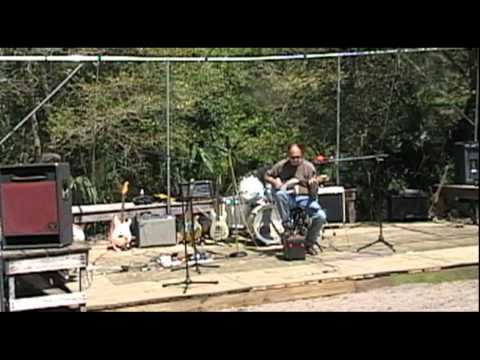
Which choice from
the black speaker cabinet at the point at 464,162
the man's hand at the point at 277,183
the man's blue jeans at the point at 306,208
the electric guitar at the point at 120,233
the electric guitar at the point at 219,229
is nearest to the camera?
the black speaker cabinet at the point at 464,162

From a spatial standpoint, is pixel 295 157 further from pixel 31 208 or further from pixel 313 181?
pixel 31 208

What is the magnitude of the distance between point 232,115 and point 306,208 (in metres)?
2.44

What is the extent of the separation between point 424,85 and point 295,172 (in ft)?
9.55

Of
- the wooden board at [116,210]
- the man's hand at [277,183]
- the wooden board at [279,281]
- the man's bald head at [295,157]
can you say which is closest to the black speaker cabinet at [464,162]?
the wooden board at [279,281]

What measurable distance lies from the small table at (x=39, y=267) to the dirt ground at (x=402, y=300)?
1120 mm

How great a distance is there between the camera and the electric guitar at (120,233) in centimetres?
714

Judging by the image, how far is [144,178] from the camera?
816 cm

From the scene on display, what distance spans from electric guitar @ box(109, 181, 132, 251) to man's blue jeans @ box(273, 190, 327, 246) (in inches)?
60.6

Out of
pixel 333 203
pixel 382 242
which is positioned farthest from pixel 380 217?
pixel 382 242

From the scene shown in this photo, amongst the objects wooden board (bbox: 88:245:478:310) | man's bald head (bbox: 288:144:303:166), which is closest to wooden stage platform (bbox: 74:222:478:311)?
wooden board (bbox: 88:245:478:310)

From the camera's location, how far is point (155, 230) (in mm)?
7227

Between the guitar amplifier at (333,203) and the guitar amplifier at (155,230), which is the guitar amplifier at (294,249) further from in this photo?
the guitar amplifier at (333,203)
